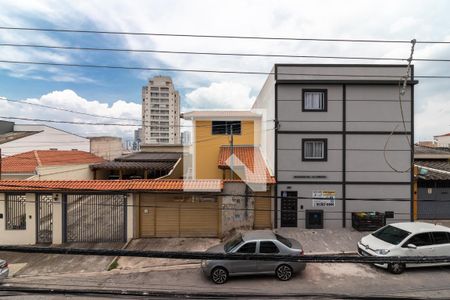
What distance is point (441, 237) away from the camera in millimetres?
9891

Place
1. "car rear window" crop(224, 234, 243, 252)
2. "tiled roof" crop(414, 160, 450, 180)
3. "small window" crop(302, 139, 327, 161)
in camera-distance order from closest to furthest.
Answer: "car rear window" crop(224, 234, 243, 252), "small window" crop(302, 139, 327, 161), "tiled roof" crop(414, 160, 450, 180)

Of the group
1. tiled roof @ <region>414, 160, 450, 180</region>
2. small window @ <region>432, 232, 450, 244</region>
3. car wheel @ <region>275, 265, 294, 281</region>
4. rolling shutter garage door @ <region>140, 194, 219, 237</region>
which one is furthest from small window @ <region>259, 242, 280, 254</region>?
tiled roof @ <region>414, 160, 450, 180</region>

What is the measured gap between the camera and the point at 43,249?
3721 mm

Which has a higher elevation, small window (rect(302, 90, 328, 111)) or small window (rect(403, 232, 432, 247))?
small window (rect(302, 90, 328, 111))

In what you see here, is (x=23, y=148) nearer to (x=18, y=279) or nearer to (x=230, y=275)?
(x=18, y=279)

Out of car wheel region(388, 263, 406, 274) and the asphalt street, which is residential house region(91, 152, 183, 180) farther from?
car wheel region(388, 263, 406, 274)

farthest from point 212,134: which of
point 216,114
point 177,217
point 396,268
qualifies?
point 396,268

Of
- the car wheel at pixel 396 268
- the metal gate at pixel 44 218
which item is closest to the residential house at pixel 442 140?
the car wheel at pixel 396 268

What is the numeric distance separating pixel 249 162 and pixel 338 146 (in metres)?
4.95

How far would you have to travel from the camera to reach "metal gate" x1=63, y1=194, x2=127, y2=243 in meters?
13.3

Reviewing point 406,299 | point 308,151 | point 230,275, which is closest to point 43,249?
point 406,299

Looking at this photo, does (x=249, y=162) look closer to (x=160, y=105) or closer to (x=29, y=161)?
(x=29, y=161)

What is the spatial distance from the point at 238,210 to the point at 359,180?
6.37 m

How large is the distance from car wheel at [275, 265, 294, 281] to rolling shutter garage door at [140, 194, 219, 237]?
517 centimetres
